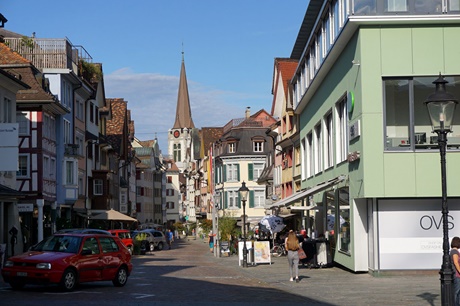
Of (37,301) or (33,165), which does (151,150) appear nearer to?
(33,165)

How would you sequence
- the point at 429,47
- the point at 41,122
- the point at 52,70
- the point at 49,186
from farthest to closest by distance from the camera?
the point at 52,70
the point at 49,186
the point at 41,122
the point at 429,47

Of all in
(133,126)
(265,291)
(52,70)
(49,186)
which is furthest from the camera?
(133,126)

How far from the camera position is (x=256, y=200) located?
299 ft

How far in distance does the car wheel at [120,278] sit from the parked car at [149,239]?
33.6 metres

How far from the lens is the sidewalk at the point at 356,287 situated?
19.4 metres

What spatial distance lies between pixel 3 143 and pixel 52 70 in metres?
28.9

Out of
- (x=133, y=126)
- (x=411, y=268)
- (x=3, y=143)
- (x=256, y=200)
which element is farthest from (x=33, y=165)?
(x=133, y=126)

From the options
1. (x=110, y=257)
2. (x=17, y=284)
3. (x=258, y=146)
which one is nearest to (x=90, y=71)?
(x=258, y=146)

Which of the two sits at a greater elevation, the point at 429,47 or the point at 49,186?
the point at 429,47

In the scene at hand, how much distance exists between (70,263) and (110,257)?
2112 mm

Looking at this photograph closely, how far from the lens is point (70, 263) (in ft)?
70.7

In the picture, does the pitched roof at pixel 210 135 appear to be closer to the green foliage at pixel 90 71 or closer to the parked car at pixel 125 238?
the green foliage at pixel 90 71

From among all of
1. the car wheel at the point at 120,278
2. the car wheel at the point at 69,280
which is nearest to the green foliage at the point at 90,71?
the car wheel at the point at 120,278

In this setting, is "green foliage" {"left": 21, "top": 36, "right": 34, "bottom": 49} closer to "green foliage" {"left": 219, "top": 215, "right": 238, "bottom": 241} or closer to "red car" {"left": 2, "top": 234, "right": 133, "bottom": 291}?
"green foliage" {"left": 219, "top": 215, "right": 238, "bottom": 241}
